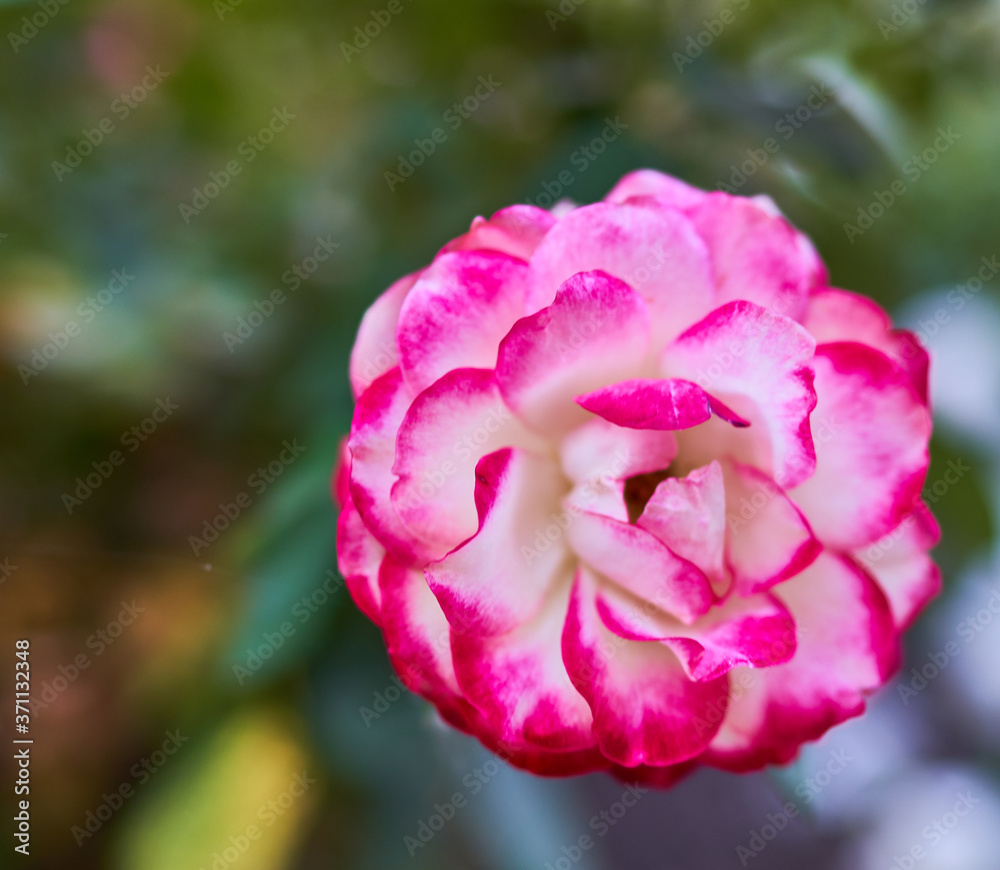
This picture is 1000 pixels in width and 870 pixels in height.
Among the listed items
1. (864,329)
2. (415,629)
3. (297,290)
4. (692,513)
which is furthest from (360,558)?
(297,290)

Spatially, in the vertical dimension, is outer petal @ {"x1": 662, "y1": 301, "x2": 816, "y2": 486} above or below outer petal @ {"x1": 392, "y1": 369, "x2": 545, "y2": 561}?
below

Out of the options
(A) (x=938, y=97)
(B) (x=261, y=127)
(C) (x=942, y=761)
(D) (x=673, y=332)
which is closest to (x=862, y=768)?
(C) (x=942, y=761)

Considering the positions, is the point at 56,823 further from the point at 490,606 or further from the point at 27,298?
the point at 490,606

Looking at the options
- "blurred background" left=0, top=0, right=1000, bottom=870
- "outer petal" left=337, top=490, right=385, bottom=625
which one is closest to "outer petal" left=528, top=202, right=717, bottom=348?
"outer petal" left=337, top=490, right=385, bottom=625

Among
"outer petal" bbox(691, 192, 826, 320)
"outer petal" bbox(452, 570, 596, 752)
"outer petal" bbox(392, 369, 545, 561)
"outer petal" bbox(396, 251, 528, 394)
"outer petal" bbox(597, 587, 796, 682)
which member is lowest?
"outer petal" bbox(597, 587, 796, 682)

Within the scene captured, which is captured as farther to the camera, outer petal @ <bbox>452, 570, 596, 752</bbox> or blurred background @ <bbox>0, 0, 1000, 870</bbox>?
blurred background @ <bbox>0, 0, 1000, 870</bbox>

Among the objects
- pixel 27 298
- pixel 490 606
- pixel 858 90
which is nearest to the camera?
pixel 490 606

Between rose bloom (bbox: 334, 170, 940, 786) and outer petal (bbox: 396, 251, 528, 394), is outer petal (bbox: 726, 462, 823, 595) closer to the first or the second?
rose bloom (bbox: 334, 170, 940, 786)

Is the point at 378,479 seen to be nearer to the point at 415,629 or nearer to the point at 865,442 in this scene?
the point at 415,629
